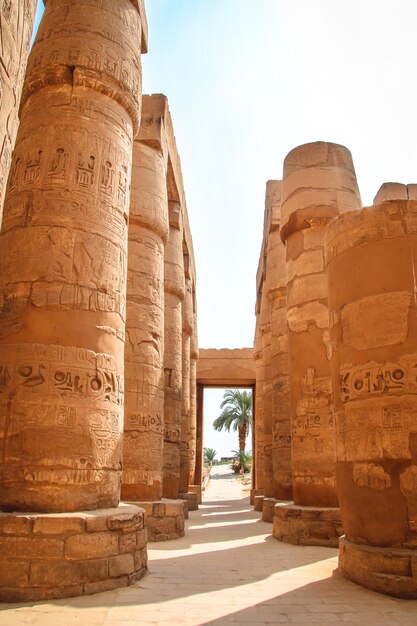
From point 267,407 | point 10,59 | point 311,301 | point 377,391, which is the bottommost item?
point 377,391

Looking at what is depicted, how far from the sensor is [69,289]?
477cm

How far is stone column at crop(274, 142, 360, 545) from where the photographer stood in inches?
304

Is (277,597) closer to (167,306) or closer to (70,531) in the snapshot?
(70,531)

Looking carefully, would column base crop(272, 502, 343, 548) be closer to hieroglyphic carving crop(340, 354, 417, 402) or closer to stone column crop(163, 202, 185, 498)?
hieroglyphic carving crop(340, 354, 417, 402)

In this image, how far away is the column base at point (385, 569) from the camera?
4.01m

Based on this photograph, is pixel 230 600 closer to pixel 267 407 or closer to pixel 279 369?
pixel 279 369

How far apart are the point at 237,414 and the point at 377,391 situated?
28787mm

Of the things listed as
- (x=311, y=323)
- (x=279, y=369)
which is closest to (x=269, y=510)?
(x=279, y=369)

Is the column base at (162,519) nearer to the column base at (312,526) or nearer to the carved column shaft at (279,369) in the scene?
the column base at (312,526)

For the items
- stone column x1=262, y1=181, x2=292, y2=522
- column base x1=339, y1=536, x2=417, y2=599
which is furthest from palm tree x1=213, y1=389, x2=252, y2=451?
column base x1=339, y1=536, x2=417, y2=599

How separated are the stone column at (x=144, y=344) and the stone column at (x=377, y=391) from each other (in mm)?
3507

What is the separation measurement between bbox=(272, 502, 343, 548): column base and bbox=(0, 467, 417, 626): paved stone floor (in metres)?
0.87

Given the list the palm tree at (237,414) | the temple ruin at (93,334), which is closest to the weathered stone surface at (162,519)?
the temple ruin at (93,334)

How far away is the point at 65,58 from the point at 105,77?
1.43 ft
